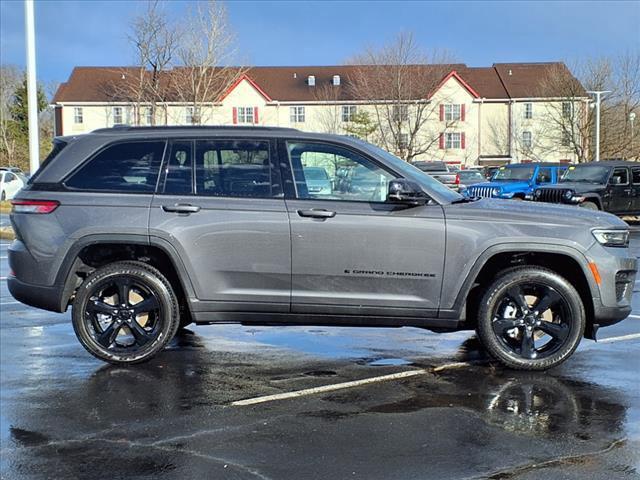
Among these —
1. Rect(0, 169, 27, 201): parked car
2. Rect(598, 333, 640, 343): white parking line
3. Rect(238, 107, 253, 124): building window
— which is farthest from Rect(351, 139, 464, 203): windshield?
Rect(238, 107, 253, 124): building window

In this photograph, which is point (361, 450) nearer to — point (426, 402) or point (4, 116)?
point (426, 402)

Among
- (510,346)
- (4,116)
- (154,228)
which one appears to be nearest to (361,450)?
(510,346)

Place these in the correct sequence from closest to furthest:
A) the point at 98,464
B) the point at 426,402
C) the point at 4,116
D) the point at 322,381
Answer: the point at 98,464 → the point at 426,402 → the point at 322,381 → the point at 4,116

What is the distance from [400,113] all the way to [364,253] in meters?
42.2

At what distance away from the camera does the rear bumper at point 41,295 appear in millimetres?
6090

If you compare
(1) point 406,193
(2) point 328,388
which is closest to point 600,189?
(1) point 406,193

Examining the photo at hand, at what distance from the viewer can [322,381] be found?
19.0ft

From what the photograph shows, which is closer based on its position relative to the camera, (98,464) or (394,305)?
(98,464)

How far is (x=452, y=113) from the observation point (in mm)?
59938

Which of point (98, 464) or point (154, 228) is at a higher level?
point (154, 228)

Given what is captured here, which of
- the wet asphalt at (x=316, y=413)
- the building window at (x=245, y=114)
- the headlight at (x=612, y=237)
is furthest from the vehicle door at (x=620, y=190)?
the building window at (x=245, y=114)

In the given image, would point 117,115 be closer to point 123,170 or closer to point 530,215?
point 123,170

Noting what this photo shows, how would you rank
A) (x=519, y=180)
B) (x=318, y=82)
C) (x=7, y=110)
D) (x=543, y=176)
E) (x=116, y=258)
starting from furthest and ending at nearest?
(x=318, y=82) < (x=7, y=110) < (x=543, y=176) < (x=519, y=180) < (x=116, y=258)

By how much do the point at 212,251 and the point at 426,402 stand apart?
6.64ft
